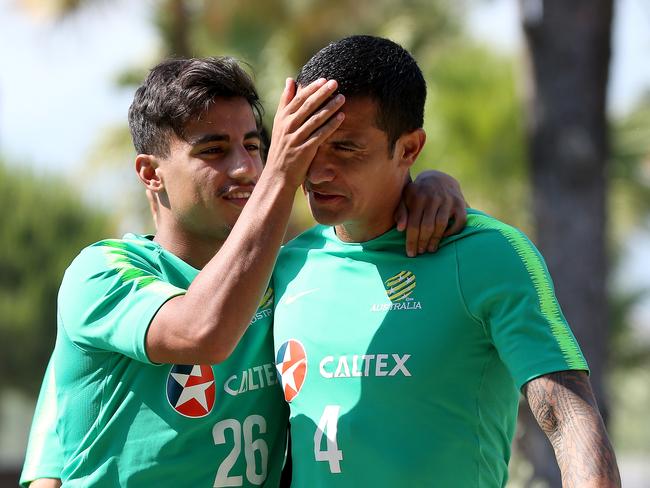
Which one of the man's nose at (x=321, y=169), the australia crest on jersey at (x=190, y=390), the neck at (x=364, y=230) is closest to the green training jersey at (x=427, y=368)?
the neck at (x=364, y=230)

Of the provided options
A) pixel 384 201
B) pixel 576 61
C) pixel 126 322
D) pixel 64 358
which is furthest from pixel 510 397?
pixel 576 61

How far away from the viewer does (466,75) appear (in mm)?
16422

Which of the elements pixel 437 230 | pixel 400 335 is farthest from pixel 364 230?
pixel 400 335

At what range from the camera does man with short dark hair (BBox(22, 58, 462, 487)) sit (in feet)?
10.8

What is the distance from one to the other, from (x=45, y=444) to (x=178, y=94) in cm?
130

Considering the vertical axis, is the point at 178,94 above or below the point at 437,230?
above

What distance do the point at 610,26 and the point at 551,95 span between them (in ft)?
2.90

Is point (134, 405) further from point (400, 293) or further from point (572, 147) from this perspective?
point (572, 147)

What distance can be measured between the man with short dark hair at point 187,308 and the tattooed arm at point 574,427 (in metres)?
0.87

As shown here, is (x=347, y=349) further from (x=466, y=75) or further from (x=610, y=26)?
(x=466, y=75)

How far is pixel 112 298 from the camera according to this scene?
3.51m

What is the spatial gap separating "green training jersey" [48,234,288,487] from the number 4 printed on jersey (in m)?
0.28

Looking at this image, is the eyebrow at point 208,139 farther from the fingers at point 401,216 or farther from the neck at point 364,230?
the fingers at point 401,216

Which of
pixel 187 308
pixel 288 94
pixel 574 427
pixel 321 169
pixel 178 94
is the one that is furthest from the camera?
pixel 178 94
